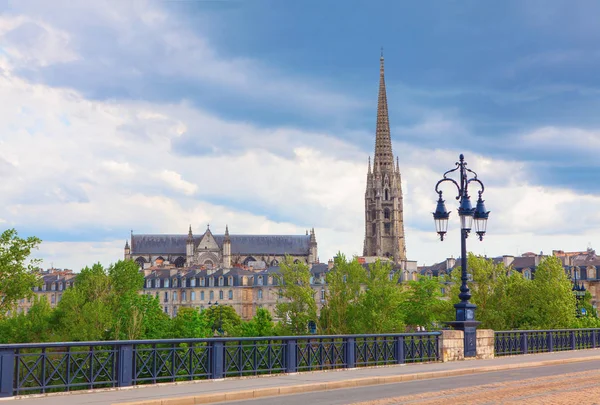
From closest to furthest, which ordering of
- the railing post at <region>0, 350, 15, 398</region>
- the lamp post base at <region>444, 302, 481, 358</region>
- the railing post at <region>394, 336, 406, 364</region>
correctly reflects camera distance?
the railing post at <region>0, 350, 15, 398</region> < the railing post at <region>394, 336, 406, 364</region> < the lamp post base at <region>444, 302, 481, 358</region>

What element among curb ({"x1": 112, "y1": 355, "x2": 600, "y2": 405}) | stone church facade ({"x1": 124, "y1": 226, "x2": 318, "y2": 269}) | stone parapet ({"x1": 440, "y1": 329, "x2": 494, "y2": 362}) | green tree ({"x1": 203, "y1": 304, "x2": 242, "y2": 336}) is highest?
stone church facade ({"x1": 124, "y1": 226, "x2": 318, "y2": 269})

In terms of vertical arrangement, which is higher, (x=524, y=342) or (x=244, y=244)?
(x=244, y=244)

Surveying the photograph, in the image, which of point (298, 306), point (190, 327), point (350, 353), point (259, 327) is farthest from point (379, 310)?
point (350, 353)

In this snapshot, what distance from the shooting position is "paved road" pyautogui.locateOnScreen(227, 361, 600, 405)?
1659 centimetres

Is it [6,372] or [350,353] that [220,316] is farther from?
[6,372]

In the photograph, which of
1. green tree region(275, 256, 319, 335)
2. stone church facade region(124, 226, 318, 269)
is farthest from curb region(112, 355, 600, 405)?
stone church facade region(124, 226, 318, 269)

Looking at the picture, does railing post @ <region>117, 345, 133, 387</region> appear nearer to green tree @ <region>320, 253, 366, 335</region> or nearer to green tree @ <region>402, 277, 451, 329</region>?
green tree @ <region>320, 253, 366, 335</region>

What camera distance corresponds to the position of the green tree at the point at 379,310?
267 feet

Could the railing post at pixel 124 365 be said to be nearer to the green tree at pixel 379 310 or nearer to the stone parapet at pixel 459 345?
the stone parapet at pixel 459 345

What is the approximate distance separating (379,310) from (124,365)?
218 ft

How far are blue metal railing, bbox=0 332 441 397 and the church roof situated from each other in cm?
16811

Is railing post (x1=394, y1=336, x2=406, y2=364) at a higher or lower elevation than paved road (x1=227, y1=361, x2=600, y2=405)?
higher

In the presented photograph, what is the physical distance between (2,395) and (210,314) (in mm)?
107530

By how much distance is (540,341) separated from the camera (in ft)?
109
